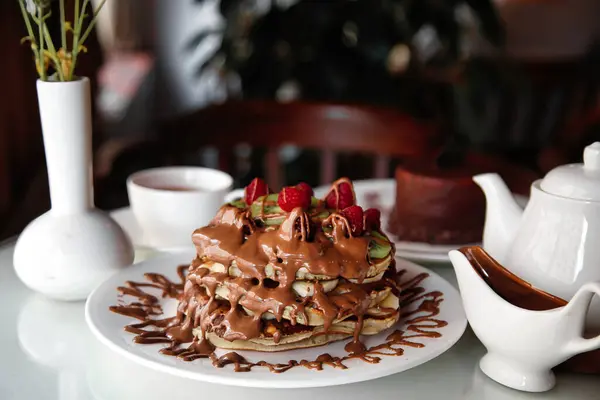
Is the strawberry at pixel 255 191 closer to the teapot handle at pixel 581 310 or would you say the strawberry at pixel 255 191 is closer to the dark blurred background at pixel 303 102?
the teapot handle at pixel 581 310

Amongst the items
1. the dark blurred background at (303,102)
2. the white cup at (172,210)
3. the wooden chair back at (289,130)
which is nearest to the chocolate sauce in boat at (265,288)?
the white cup at (172,210)

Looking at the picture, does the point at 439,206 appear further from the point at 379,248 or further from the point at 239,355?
the point at 239,355

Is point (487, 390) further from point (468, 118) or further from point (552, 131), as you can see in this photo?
point (552, 131)

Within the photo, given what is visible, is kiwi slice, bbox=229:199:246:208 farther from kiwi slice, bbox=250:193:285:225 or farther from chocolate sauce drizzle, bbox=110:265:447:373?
chocolate sauce drizzle, bbox=110:265:447:373

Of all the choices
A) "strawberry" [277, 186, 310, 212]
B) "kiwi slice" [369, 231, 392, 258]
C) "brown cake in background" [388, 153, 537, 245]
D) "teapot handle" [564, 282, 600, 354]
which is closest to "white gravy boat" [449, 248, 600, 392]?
"teapot handle" [564, 282, 600, 354]

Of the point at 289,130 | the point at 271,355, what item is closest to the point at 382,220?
the point at 271,355

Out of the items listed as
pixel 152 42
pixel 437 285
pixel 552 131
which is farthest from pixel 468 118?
pixel 437 285
